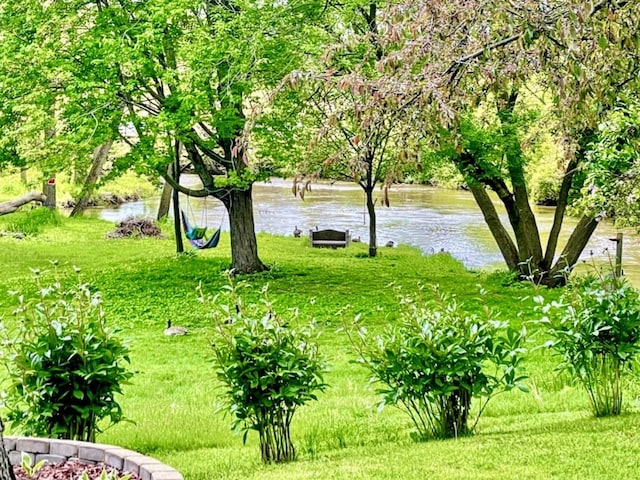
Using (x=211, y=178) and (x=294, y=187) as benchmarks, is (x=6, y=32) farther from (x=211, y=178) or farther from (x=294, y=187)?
(x=294, y=187)

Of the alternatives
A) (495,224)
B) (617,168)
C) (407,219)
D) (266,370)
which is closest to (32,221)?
(407,219)

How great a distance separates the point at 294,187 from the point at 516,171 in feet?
28.8

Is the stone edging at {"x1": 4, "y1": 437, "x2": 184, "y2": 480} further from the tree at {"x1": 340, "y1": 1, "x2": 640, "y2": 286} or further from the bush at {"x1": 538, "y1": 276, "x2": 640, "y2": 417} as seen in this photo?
the bush at {"x1": 538, "y1": 276, "x2": 640, "y2": 417}

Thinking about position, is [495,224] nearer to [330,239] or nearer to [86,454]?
[330,239]

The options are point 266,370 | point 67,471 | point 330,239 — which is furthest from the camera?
point 330,239

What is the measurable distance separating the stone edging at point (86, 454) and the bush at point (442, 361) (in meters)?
1.27

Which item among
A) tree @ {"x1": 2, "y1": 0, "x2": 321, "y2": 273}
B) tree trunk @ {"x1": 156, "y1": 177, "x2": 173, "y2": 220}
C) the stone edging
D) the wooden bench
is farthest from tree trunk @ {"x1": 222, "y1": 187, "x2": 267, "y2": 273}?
tree trunk @ {"x1": 156, "y1": 177, "x2": 173, "y2": 220}

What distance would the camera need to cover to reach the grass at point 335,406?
349cm

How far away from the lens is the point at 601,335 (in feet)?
13.7

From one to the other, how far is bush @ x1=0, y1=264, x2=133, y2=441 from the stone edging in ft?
0.65

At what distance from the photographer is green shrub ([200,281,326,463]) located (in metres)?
3.64

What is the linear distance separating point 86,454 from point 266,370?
→ 842 mm

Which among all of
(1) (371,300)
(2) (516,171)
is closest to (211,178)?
(1) (371,300)

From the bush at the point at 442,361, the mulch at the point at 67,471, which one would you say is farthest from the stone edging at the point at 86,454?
the bush at the point at 442,361
